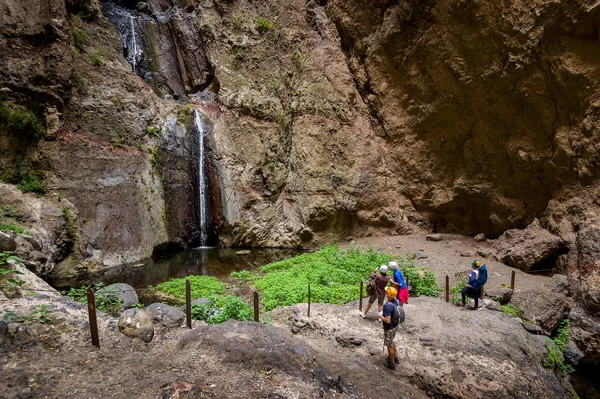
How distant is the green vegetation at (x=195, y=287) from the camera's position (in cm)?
1048

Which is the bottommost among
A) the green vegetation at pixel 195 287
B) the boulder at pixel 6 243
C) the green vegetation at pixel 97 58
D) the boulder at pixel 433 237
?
the green vegetation at pixel 195 287

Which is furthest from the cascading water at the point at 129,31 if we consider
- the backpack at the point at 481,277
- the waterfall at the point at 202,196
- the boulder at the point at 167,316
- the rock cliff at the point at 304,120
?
the backpack at the point at 481,277

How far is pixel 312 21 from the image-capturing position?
2162cm

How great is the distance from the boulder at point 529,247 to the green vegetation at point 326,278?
13.5ft

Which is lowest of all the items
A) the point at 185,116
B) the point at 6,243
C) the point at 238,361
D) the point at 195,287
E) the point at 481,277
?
the point at 195,287

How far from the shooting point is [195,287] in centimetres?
1110

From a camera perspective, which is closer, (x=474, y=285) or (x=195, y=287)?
(x=474, y=285)

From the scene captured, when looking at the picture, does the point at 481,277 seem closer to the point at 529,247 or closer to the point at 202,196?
the point at 529,247

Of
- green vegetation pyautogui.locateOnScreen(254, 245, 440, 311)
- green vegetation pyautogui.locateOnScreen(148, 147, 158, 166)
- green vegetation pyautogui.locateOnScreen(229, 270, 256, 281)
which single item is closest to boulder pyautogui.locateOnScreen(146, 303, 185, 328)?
green vegetation pyautogui.locateOnScreen(254, 245, 440, 311)

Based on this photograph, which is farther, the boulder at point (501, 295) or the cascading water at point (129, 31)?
the cascading water at point (129, 31)

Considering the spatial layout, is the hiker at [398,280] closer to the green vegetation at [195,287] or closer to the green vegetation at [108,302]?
the green vegetation at [195,287]

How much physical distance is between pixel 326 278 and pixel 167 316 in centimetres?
602

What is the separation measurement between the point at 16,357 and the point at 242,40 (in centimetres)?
2128

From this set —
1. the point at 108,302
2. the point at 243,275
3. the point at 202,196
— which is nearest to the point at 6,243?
the point at 108,302
